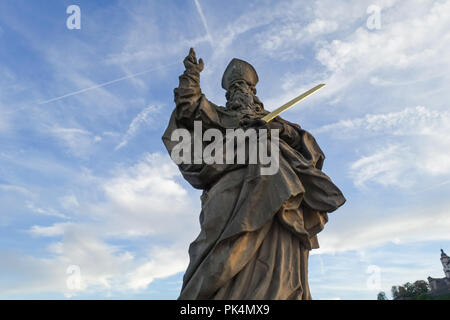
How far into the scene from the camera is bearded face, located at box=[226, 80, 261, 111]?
615 cm

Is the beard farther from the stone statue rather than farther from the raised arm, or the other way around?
the raised arm

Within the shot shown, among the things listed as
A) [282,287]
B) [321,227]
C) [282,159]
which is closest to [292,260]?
[282,287]

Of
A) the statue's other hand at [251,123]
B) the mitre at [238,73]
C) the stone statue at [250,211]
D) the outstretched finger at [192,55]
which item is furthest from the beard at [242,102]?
the outstretched finger at [192,55]

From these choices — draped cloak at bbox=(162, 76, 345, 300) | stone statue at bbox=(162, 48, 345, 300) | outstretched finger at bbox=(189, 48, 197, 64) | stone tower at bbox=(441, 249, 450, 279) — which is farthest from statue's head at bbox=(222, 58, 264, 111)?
stone tower at bbox=(441, 249, 450, 279)

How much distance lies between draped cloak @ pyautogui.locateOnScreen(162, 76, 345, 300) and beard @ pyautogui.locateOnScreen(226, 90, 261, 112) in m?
0.62

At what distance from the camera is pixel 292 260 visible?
15.6 feet

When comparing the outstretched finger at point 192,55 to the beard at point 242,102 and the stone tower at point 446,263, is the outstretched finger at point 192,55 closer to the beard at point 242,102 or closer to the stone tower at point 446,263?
the beard at point 242,102

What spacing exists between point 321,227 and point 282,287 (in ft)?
4.24

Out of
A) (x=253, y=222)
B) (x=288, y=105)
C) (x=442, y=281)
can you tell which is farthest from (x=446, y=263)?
(x=253, y=222)

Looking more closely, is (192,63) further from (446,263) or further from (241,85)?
(446,263)
